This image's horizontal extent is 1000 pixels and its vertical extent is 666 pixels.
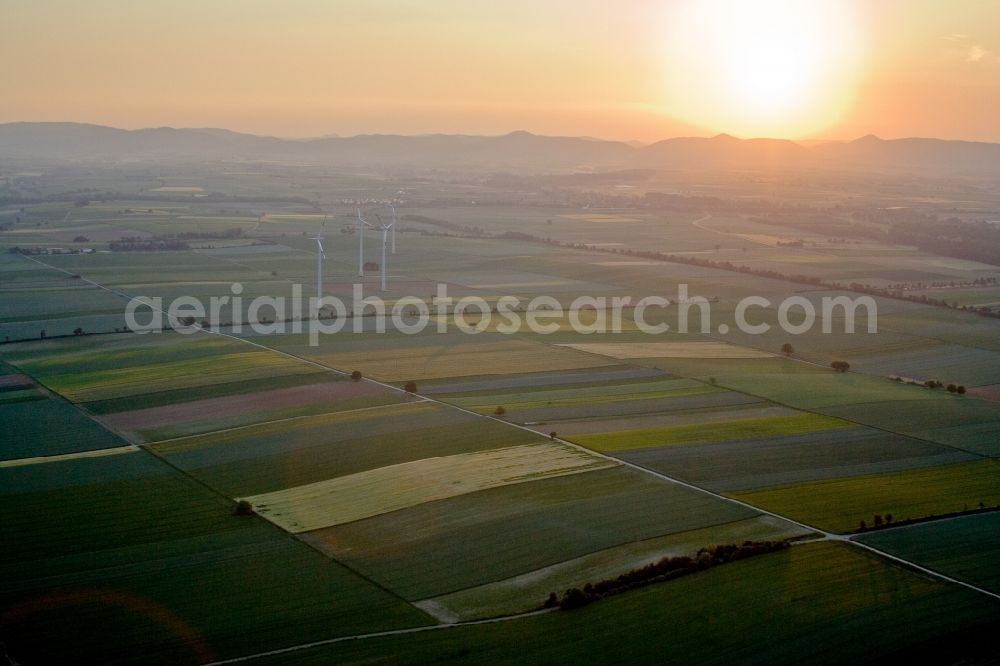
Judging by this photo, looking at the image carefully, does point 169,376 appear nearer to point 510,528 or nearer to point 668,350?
point 510,528

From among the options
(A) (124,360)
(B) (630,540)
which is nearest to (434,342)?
(A) (124,360)

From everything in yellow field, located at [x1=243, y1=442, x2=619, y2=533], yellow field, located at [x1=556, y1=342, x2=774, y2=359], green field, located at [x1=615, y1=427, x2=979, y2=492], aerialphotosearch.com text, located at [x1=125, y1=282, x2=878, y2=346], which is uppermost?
aerialphotosearch.com text, located at [x1=125, y1=282, x2=878, y2=346]

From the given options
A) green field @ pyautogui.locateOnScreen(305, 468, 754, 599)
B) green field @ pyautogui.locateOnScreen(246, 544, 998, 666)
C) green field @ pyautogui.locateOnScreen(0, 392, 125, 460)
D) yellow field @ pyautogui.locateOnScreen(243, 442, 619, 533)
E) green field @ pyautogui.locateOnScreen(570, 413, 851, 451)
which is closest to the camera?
green field @ pyautogui.locateOnScreen(246, 544, 998, 666)

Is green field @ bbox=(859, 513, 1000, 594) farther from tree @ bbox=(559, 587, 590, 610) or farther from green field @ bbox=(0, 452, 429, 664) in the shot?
green field @ bbox=(0, 452, 429, 664)

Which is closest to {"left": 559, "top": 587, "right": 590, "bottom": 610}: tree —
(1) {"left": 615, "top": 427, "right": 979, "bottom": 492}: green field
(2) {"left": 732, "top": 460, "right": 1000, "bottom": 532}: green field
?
(2) {"left": 732, "top": 460, "right": 1000, "bottom": 532}: green field

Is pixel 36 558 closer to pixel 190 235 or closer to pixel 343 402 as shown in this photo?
pixel 343 402

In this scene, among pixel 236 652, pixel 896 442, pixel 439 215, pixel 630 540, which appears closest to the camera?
pixel 236 652

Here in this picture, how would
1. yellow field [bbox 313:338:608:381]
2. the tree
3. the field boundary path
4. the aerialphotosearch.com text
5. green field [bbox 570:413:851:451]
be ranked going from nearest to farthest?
1. the field boundary path
2. the tree
3. green field [bbox 570:413:851:451]
4. yellow field [bbox 313:338:608:381]
5. the aerialphotosearch.com text

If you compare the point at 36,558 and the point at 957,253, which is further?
the point at 957,253
